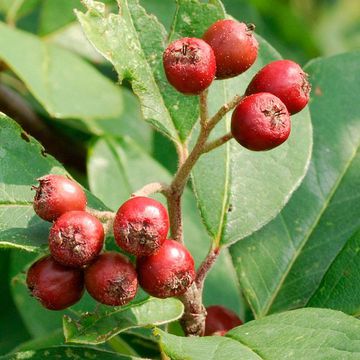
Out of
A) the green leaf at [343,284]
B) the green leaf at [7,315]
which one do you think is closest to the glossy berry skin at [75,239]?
the green leaf at [343,284]

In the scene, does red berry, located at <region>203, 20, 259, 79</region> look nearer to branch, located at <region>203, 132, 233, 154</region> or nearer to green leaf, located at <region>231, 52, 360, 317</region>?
branch, located at <region>203, 132, 233, 154</region>

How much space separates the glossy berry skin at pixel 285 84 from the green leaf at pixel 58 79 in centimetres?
120

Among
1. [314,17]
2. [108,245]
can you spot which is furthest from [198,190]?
[314,17]

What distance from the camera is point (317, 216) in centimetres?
239

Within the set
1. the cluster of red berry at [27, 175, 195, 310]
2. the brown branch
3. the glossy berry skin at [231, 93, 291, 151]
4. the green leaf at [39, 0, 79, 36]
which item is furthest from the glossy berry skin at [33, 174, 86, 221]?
the green leaf at [39, 0, 79, 36]

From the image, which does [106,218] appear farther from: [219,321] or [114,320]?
[219,321]

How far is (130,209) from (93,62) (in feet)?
7.04

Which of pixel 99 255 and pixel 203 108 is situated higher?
pixel 203 108

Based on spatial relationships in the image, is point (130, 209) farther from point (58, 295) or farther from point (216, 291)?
point (216, 291)

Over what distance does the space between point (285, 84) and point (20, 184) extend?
619 mm

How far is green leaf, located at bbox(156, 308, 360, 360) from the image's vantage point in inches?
62.9

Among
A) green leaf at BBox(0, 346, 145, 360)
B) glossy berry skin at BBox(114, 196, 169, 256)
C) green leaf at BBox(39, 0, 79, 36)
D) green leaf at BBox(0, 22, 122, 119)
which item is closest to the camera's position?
glossy berry skin at BBox(114, 196, 169, 256)

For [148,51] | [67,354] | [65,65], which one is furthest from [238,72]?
[65,65]

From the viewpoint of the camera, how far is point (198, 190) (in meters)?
2.14
